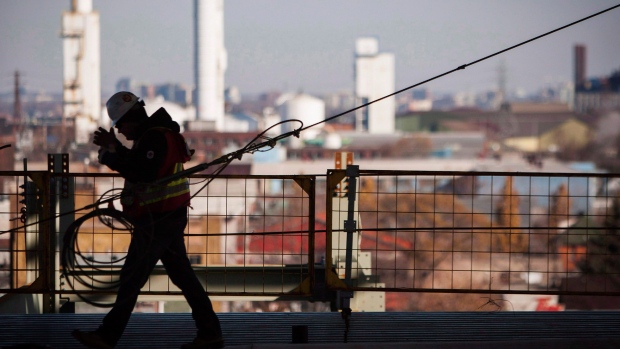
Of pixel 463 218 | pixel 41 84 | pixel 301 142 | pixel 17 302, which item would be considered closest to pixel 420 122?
pixel 301 142

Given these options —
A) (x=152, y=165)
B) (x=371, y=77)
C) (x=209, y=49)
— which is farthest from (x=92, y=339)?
(x=371, y=77)

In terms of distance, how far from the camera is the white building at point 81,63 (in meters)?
79.1

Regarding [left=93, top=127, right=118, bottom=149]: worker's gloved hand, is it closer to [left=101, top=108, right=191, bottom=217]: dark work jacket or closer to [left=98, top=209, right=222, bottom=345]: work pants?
[left=101, top=108, right=191, bottom=217]: dark work jacket

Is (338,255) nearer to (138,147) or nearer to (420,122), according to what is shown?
(138,147)

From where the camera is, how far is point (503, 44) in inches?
4343

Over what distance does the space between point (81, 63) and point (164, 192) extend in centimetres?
7769

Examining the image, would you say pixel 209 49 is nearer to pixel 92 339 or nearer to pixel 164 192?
pixel 164 192

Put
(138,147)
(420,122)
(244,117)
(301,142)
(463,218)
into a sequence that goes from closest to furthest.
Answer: (138,147) → (463,218) → (301,142) → (244,117) → (420,122)

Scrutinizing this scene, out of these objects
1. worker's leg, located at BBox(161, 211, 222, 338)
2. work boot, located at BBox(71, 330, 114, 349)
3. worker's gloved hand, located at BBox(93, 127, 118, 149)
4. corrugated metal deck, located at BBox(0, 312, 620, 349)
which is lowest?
corrugated metal deck, located at BBox(0, 312, 620, 349)

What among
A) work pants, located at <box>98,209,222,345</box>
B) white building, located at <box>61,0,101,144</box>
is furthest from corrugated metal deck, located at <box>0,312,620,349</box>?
white building, located at <box>61,0,101,144</box>

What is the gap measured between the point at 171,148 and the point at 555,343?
2518 millimetres

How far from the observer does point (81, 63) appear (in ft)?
264

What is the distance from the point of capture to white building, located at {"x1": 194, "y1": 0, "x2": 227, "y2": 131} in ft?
269

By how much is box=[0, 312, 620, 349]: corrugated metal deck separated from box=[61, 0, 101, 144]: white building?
73097mm
